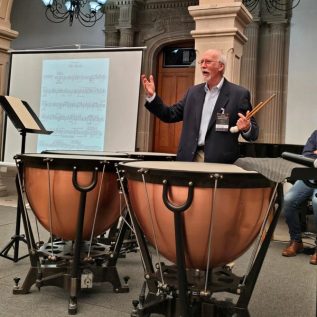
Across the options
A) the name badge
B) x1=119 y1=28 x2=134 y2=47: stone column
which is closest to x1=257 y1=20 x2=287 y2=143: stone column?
x1=119 y1=28 x2=134 y2=47: stone column

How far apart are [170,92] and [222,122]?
665 centimetres

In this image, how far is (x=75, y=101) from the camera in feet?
14.3

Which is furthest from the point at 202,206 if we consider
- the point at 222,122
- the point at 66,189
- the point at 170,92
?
the point at 170,92

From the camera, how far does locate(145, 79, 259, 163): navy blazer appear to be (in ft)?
7.77

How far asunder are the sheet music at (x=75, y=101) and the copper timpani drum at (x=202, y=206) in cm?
270

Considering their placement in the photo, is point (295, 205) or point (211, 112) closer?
point (211, 112)

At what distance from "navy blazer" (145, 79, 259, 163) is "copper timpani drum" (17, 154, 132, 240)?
48 cm

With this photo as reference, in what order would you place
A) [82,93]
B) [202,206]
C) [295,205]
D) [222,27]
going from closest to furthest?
[202,206]
[295,205]
[222,27]
[82,93]

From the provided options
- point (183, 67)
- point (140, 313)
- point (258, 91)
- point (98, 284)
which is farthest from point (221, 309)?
point (183, 67)

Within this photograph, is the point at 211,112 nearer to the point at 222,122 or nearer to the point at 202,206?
the point at 222,122

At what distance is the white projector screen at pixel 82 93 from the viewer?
409 centimetres

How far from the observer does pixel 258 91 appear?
7.70 metres

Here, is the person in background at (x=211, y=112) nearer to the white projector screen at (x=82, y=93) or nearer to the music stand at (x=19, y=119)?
the music stand at (x=19, y=119)

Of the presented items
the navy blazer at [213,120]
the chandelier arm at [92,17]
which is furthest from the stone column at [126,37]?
the navy blazer at [213,120]
